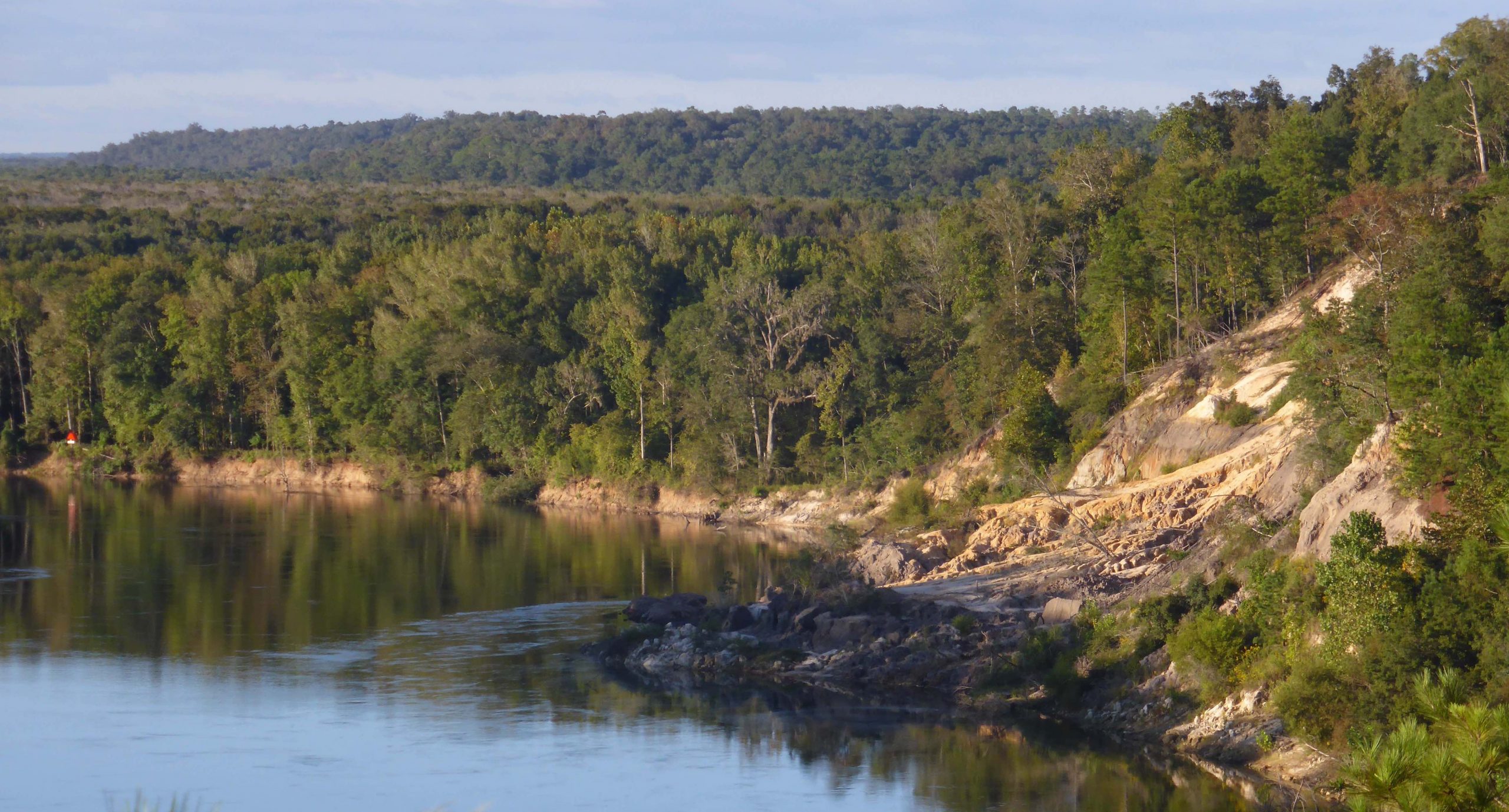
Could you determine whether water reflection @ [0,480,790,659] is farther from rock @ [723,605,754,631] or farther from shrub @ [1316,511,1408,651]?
shrub @ [1316,511,1408,651]

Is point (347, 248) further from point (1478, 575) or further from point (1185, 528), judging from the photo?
point (1478, 575)

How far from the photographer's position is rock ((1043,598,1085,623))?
Result: 32.2 m

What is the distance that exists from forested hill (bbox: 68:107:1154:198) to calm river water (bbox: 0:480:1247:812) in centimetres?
7882

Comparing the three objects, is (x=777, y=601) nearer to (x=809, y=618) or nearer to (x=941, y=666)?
(x=809, y=618)

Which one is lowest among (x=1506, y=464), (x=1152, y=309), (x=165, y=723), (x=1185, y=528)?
(x=165, y=723)

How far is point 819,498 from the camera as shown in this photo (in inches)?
2432

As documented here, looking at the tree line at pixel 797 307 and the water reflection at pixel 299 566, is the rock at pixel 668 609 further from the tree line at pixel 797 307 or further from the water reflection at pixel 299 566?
the tree line at pixel 797 307

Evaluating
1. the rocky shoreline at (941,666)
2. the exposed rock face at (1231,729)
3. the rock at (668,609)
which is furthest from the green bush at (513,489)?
the exposed rock face at (1231,729)

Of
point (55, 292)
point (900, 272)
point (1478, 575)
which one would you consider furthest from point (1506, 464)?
point (55, 292)

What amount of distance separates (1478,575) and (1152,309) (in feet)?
90.0

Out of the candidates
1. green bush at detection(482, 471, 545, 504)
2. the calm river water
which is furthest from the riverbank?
the calm river water

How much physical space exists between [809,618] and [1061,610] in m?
5.96

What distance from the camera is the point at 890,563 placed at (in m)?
40.9

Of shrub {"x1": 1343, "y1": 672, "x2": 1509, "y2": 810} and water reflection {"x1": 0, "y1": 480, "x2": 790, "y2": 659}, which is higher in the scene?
shrub {"x1": 1343, "y1": 672, "x2": 1509, "y2": 810}
